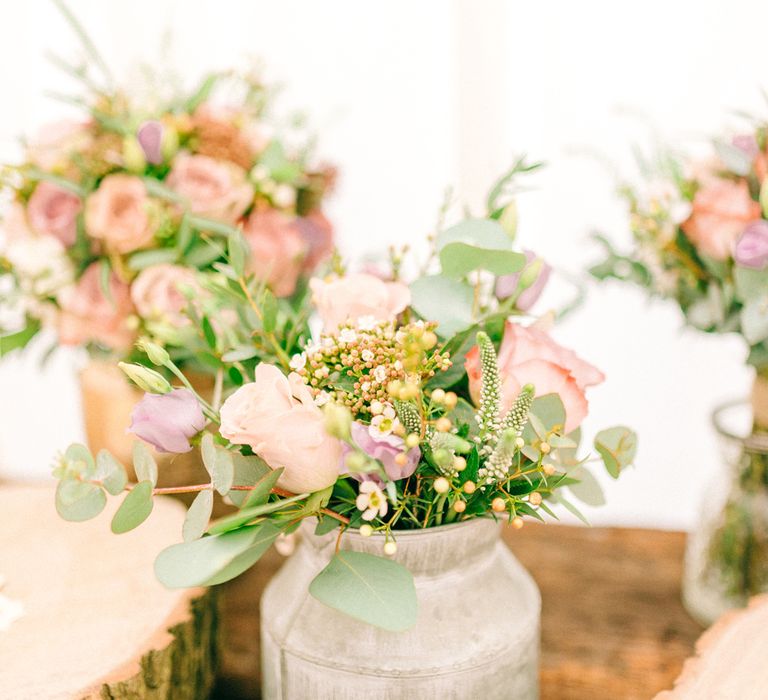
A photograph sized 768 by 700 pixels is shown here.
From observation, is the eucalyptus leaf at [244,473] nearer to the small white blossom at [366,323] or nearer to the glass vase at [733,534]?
the small white blossom at [366,323]

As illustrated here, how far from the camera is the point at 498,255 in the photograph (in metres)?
0.53

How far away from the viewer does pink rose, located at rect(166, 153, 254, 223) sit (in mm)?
861

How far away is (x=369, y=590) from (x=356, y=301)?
0.70 feet

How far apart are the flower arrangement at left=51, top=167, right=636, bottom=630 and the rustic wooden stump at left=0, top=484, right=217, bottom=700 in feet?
0.59

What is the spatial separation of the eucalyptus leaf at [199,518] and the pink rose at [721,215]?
0.54 m

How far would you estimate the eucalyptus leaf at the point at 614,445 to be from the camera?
1.77 feet

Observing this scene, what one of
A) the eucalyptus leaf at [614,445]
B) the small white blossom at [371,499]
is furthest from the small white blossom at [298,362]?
the eucalyptus leaf at [614,445]

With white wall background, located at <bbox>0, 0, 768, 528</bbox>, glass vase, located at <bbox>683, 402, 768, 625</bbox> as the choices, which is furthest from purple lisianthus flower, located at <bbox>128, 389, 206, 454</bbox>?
white wall background, located at <bbox>0, 0, 768, 528</bbox>

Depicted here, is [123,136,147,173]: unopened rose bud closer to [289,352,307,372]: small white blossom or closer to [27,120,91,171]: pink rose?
[27,120,91,171]: pink rose

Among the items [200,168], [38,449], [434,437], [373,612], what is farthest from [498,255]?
[38,449]

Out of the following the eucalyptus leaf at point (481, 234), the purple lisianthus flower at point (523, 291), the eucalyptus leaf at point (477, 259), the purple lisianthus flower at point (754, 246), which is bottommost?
the purple lisianthus flower at point (523, 291)

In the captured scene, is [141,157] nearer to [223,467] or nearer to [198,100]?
[198,100]

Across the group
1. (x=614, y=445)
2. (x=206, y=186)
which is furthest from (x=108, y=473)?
(x=206, y=186)

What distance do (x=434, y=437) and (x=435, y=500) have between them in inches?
2.8
